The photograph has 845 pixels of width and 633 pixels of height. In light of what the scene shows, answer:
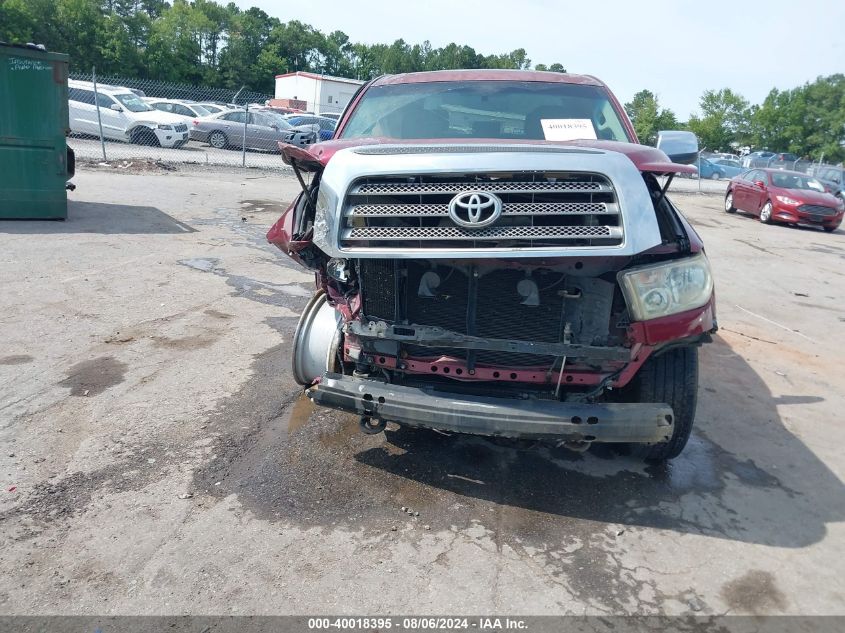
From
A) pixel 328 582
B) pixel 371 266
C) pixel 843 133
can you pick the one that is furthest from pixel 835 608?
pixel 843 133

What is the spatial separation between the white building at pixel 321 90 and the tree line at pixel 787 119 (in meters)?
24.4

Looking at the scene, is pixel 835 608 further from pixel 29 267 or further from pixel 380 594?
pixel 29 267

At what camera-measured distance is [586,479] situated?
12.6 ft

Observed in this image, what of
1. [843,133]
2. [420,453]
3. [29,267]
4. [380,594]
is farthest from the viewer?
[843,133]

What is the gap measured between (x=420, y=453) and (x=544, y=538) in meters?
1.03

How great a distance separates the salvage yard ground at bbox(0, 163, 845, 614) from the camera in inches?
113

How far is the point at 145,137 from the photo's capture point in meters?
21.2

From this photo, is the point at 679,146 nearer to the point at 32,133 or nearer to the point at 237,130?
the point at 32,133

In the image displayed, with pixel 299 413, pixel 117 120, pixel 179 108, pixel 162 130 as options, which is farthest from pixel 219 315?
pixel 179 108

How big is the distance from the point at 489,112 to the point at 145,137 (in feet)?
63.1

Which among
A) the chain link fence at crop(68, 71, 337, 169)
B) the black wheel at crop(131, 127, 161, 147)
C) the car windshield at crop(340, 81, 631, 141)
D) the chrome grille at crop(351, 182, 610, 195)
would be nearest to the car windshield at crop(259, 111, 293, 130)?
the chain link fence at crop(68, 71, 337, 169)

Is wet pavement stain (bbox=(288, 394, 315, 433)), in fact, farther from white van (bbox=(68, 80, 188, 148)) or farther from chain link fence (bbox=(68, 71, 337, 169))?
white van (bbox=(68, 80, 188, 148))

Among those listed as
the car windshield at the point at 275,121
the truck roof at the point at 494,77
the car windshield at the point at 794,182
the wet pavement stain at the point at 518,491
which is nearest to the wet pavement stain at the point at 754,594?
the wet pavement stain at the point at 518,491

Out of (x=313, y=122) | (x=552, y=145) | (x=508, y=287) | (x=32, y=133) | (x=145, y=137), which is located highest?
(x=313, y=122)
